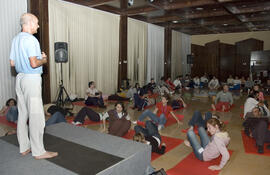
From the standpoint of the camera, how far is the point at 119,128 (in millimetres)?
3725

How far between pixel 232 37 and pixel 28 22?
13696 mm

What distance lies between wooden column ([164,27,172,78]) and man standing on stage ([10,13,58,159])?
10525 mm

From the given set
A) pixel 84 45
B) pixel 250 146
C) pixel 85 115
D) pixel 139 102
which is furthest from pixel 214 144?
pixel 84 45

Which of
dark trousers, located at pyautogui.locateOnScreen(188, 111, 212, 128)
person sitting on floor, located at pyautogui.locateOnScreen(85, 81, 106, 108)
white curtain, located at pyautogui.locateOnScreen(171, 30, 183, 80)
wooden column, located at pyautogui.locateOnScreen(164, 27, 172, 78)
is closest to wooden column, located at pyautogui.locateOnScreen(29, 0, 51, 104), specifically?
person sitting on floor, located at pyautogui.locateOnScreen(85, 81, 106, 108)

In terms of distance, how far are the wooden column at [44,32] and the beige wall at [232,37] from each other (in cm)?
1070

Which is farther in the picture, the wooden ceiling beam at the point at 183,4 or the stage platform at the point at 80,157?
the wooden ceiling beam at the point at 183,4

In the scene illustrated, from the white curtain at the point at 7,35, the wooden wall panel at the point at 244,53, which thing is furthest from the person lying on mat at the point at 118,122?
the wooden wall panel at the point at 244,53

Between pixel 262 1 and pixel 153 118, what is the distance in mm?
5806

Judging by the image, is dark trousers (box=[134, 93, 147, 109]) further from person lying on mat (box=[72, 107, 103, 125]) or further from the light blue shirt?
the light blue shirt

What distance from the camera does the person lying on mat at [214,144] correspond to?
8.50 feet

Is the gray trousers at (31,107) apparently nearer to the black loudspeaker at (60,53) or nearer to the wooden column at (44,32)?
the black loudspeaker at (60,53)

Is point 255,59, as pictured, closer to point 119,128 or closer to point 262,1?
point 262,1

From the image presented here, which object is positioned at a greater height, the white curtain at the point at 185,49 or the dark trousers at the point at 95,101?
the white curtain at the point at 185,49

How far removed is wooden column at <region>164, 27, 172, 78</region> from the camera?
473 inches
